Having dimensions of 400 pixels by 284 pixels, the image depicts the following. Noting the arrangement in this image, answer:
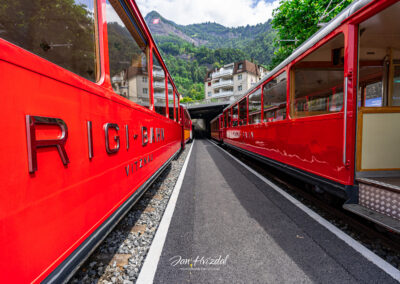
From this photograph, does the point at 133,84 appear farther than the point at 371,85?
No

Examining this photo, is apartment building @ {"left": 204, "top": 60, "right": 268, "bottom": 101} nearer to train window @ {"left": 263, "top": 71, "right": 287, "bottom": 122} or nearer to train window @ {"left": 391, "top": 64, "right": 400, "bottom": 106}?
train window @ {"left": 263, "top": 71, "right": 287, "bottom": 122}

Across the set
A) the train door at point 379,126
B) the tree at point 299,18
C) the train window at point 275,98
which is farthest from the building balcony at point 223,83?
the train door at point 379,126

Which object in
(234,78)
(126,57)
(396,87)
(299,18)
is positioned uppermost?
(234,78)

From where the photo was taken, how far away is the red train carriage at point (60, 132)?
39.9 inches

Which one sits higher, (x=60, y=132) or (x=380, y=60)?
(x=380, y=60)

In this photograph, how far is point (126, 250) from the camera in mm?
2350

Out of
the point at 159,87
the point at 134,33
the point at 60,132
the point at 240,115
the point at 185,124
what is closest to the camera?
the point at 60,132

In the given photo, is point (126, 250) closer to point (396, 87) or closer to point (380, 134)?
point (380, 134)

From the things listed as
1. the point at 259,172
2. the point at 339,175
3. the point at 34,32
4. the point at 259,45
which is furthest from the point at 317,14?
the point at 259,45

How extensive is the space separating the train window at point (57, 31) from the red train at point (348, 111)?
293 cm

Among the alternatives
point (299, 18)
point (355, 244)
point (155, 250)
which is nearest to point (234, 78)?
point (299, 18)

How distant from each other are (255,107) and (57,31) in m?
5.31

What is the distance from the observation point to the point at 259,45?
117312 mm

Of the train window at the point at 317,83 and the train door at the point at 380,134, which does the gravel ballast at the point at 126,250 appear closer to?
the train door at the point at 380,134
